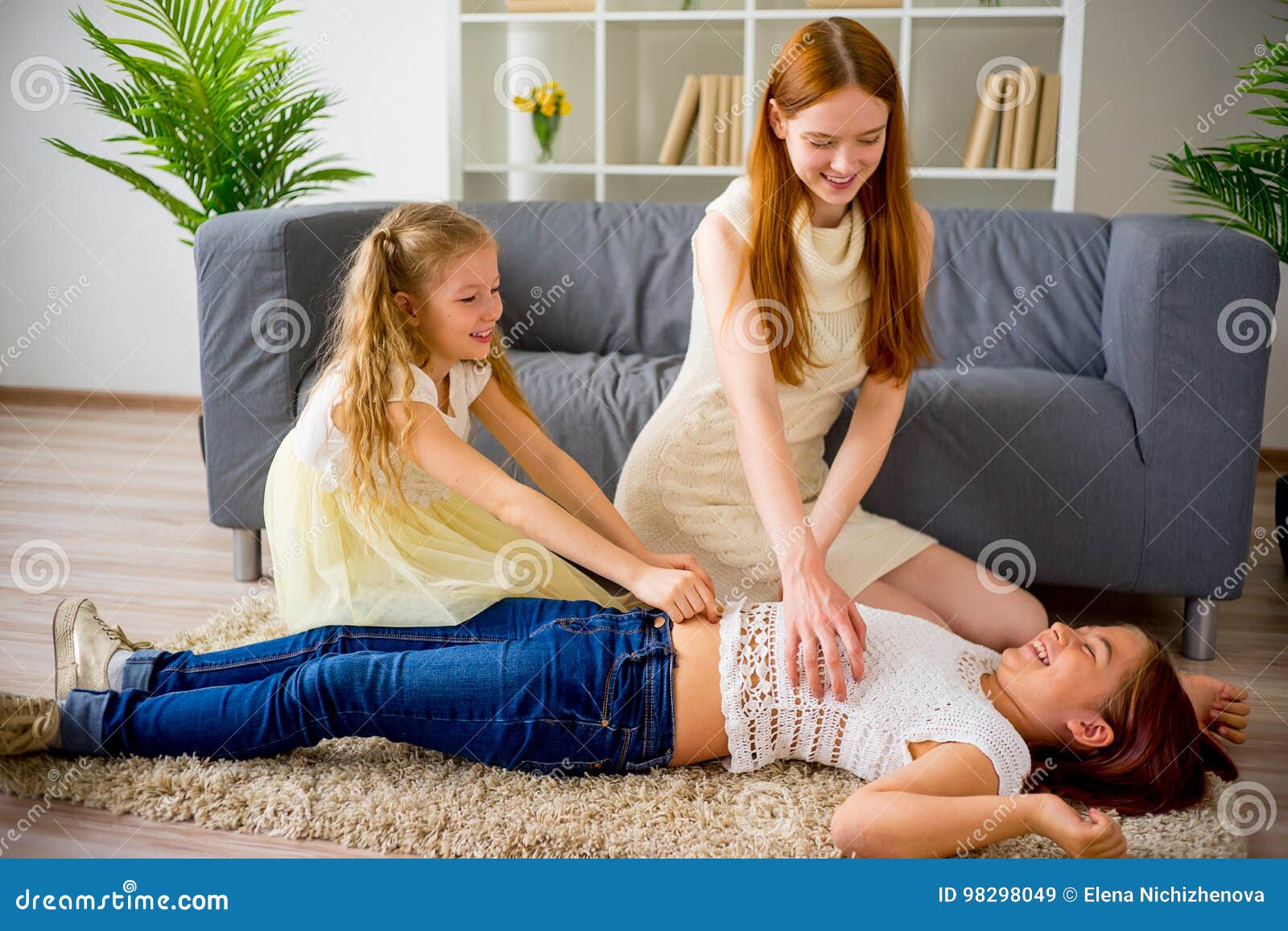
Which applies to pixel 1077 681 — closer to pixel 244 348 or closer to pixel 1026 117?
pixel 244 348

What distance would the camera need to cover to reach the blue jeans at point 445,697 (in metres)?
1.39

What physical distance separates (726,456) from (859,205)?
42cm

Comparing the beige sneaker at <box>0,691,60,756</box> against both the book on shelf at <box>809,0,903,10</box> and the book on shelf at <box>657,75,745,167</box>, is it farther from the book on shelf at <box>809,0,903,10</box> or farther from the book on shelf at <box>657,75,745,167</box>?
the book on shelf at <box>809,0,903,10</box>

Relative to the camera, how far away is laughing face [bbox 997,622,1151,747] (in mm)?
1376

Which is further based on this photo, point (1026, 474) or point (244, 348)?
point (244, 348)

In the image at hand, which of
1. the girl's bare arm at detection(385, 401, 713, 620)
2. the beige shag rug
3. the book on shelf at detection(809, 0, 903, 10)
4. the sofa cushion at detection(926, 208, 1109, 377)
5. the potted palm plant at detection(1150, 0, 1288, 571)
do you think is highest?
the book on shelf at detection(809, 0, 903, 10)

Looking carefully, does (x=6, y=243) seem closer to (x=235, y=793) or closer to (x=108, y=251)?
(x=108, y=251)

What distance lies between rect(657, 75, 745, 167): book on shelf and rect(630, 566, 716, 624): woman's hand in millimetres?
2014

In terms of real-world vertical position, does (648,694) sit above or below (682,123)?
below

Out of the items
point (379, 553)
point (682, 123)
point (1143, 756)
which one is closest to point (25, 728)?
point (379, 553)

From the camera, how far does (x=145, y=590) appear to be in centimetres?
222

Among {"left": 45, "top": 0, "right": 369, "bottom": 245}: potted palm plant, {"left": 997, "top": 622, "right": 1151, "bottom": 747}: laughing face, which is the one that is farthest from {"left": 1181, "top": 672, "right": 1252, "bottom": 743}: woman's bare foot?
{"left": 45, "top": 0, "right": 369, "bottom": 245}: potted palm plant

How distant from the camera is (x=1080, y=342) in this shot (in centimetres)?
240

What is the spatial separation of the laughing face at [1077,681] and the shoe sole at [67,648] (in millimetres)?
1212
